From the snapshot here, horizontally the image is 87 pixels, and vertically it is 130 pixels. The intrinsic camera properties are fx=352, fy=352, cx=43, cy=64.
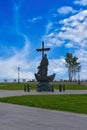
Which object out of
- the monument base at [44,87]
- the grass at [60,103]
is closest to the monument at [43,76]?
the monument base at [44,87]

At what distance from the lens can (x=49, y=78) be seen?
55.2 metres

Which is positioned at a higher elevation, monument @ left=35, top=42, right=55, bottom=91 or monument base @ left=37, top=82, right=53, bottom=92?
monument @ left=35, top=42, right=55, bottom=91

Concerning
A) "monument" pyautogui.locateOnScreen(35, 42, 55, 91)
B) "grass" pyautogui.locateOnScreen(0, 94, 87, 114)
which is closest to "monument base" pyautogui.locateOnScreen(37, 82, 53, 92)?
"monument" pyautogui.locateOnScreen(35, 42, 55, 91)

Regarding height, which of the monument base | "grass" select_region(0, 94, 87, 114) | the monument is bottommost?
"grass" select_region(0, 94, 87, 114)

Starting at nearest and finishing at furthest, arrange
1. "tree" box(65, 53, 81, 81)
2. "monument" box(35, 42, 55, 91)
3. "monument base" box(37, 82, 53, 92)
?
"monument base" box(37, 82, 53, 92) → "monument" box(35, 42, 55, 91) → "tree" box(65, 53, 81, 81)

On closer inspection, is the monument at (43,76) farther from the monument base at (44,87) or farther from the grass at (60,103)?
the grass at (60,103)

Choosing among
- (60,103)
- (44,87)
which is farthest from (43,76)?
(60,103)

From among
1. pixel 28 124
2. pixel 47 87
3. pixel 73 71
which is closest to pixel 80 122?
pixel 28 124

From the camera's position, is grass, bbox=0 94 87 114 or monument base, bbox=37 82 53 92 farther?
monument base, bbox=37 82 53 92

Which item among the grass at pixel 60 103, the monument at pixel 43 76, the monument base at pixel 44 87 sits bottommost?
the grass at pixel 60 103

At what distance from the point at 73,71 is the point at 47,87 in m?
90.1

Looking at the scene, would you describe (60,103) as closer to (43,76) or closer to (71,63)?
(43,76)

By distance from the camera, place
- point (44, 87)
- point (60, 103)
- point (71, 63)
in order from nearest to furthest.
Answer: point (60, 103) → point (44, 87) → point (71, 63)

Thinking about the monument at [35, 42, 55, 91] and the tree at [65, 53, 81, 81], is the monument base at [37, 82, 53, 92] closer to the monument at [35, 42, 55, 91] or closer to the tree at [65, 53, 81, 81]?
the monument at [35, 42, 55, 91]
